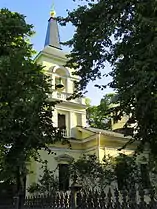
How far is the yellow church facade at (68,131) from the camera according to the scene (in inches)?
884

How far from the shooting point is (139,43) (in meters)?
9.06

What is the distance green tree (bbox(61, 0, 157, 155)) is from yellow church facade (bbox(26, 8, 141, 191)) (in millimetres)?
11274

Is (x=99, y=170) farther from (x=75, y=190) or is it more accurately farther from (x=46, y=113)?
(x=75, y=190)

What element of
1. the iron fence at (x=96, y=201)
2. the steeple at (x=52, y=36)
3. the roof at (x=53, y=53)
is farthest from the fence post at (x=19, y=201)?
the steeple at (x=52, y=36)

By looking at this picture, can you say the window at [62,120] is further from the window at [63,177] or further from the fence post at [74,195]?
the fence post at [74,195]

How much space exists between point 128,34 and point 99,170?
34.6 ft

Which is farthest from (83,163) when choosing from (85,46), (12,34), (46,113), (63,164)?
(85,46)

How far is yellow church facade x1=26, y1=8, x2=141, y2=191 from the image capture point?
73.7 feet

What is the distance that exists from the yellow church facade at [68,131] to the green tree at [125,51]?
1127cm

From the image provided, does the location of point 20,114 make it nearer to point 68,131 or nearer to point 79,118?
point 68,131

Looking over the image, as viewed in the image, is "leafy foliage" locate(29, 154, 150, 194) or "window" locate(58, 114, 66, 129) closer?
"leafy foliage" locate(29, 154, 150, 194)

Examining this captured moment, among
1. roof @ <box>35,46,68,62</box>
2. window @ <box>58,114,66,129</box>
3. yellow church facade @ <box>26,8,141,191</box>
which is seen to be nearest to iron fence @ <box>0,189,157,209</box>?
yellow church facade @ <box>26,8,141,191</box>

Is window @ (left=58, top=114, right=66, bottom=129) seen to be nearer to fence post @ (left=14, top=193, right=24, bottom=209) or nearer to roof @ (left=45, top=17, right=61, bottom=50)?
roof @ (left=45, top=17, right=61, bottom=50)

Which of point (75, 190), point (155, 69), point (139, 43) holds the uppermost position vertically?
point (139, 43)
